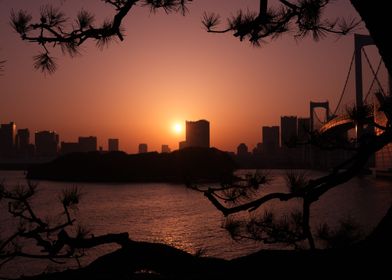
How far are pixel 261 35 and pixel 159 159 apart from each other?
144ft

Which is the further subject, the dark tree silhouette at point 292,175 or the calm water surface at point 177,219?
the calm water surface at point 177,219

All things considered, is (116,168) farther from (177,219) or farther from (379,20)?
(379,20)

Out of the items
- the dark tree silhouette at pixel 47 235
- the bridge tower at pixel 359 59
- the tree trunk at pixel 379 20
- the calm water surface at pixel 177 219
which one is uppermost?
the bridge tower at pixel 359 59

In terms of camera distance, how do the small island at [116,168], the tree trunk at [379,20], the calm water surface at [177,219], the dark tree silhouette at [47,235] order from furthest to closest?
the small island at [116,168], the calm water surface at [177,219], the dark tree silhouette at [47,235], the tree trunk at [379,20]

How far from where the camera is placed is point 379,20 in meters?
1.32

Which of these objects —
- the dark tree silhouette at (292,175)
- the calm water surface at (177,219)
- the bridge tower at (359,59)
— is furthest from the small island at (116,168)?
the dark tree silhouette at (292,175)

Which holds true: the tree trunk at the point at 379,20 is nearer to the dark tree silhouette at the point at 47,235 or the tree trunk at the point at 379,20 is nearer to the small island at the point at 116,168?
the dark tree silhouette at the point at 47,235

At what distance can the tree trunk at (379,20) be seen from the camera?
1298 millimetres

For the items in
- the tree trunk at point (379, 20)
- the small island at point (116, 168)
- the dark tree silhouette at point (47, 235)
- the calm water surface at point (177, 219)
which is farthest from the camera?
the small island at point (116, 168)

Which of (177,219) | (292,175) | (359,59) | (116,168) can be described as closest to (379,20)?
(292,175)

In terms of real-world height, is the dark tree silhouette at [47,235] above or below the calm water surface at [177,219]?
above

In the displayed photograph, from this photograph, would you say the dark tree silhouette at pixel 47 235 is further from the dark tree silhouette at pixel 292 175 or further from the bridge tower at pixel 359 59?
the bridge tower at pixel 359 59

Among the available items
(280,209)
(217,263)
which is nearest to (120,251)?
(217,263)

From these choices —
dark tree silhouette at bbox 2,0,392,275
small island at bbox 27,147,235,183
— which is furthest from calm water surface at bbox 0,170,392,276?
small island at bbox 27,147,235,183
